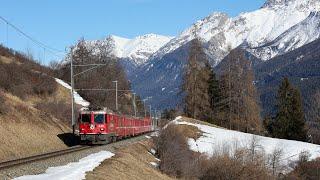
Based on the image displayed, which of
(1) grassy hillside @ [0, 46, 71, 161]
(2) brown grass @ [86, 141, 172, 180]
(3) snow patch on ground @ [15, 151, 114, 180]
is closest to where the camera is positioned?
(3) snow patch on ground @ [15, 151, 114, 180]

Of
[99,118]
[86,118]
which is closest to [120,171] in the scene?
[99,118]

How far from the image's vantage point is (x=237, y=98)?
310 ft

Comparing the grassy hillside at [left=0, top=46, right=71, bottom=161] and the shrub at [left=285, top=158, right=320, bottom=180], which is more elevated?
the grassy hillside at [left=0, top=46, right=71, bottom=161]

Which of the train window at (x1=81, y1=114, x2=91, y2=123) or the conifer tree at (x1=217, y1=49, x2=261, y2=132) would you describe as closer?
the train window at (x1=81, y1=114, x2=91, y2=123)

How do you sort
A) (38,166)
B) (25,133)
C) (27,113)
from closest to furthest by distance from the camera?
(38,166) < (25,133) < (27,113)

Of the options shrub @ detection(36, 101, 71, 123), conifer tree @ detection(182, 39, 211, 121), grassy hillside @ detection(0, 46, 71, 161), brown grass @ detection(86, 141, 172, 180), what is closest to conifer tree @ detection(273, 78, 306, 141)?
conifer tree @ detection(182, 39, 211, 121)

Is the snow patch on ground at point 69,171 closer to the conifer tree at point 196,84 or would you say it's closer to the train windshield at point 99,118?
the train windshield at point 99,118

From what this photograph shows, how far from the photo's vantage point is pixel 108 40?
117 m

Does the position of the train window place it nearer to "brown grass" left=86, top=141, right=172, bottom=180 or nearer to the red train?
the red train

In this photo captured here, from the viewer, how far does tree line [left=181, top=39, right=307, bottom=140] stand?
92.7m

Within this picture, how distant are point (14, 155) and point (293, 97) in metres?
69.8

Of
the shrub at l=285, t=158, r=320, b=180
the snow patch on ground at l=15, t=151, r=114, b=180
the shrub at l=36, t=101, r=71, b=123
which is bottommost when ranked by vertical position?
the shrub at l=285, t=158, r=320, b=180

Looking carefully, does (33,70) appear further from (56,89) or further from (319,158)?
(319,158)

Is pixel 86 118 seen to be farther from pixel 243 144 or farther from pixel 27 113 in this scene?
pixel 243 144
